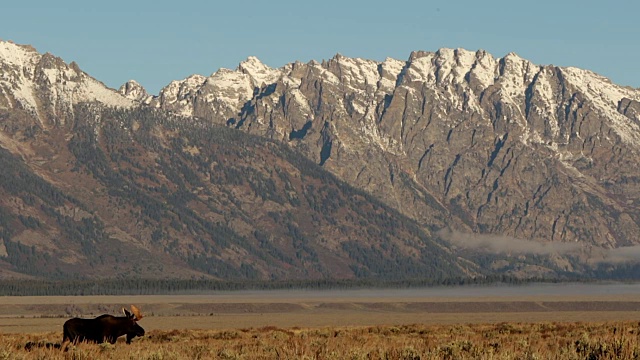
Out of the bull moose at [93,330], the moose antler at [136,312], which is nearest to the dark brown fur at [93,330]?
the bull moose at [93,330]

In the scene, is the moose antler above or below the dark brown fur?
above

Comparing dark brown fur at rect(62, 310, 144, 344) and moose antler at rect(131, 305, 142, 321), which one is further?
moose antler at rect(131, 305, 142, 321)

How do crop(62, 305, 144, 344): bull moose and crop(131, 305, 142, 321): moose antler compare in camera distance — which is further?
crop(131, 305, 142, 321): moose antler

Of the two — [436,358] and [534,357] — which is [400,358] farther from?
[534,357]

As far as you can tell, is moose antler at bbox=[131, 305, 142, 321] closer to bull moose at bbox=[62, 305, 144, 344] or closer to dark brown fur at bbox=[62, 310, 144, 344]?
bull moose at bbox=[62, 305, 144, 344]

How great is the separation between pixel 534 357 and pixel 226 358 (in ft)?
41.7

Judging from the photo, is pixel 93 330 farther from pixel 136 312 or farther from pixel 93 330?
pixel 136 312

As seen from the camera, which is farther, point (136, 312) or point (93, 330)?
point (136, 312)

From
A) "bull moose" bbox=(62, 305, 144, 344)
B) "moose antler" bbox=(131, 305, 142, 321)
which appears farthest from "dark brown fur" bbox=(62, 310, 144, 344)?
"moose antler" bbox=(131, 305, 142, 321)

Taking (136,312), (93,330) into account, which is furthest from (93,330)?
(136,312)

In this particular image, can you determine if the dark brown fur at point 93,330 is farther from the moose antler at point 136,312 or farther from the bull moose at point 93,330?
the moose antler at point 136,312

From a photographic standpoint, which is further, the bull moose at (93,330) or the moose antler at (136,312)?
the moose antler at (136,312)

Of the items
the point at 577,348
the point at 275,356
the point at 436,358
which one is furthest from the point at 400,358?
the point at 577,348

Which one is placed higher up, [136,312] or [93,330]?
[136,312]
